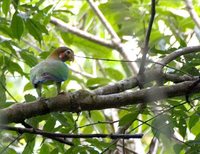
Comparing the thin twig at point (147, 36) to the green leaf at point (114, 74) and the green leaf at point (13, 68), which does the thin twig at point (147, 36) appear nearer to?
the green leaf at point (13, 68)

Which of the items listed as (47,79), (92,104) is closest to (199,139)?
(92,104)

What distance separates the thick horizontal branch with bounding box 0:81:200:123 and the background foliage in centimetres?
6

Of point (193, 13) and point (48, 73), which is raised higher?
point (193, 13)

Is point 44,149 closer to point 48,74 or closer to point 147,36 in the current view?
point 48,74

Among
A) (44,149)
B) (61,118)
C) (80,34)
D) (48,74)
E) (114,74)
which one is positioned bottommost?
(44,149)

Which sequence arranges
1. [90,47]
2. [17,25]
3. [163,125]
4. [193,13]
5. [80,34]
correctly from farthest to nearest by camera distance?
[90,47] → [80,34] → [193,13] → [17,25] → [163,125]

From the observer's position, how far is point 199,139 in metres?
1.56

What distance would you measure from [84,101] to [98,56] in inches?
76.4

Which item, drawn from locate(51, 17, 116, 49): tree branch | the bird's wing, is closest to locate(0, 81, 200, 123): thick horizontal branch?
the bird's wing

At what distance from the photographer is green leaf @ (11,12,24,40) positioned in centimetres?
170

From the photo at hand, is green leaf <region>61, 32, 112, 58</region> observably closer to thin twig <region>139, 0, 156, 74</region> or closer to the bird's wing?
the bird's wing

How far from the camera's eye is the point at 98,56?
342cm

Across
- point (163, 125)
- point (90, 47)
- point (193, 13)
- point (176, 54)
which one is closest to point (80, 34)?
point (90, 47)

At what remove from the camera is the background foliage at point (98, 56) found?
5.40 ft
